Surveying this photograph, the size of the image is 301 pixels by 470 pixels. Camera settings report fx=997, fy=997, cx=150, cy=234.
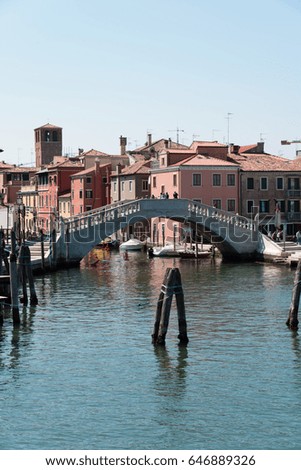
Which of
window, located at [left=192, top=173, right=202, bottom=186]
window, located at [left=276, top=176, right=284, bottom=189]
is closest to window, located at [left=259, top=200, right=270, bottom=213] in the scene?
window, located at [left=276, top=176, right=284, bottom=189]

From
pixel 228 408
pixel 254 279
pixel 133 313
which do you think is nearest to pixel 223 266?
pixel 254 279

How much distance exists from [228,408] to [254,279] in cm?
2233

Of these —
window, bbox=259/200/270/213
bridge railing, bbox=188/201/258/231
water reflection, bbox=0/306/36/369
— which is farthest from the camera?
window, bbox=259/200/270/213

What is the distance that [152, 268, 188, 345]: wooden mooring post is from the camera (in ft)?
71.4

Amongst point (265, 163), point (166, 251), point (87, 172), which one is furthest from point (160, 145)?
point (166, 251)

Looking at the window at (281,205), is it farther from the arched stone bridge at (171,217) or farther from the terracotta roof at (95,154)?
the terracotta roof at (95,154)

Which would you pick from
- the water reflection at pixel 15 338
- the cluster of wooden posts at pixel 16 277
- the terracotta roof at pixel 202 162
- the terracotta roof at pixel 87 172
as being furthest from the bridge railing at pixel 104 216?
the terracotta roof at pixel 87 172

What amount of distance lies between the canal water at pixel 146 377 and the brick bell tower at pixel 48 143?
274 feet

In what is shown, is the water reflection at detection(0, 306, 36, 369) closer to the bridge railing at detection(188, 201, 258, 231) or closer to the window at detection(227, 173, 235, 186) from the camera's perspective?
the bridge railing at detection(188, 201, 258, 231)

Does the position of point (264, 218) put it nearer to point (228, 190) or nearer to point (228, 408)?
point (228, 190)

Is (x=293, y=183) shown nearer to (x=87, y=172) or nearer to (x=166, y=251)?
(x=166, y=251)

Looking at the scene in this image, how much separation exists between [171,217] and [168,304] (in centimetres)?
2808

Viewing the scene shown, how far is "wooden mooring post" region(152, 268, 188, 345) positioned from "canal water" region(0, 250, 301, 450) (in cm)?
31

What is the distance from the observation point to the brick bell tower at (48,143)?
11550cm
